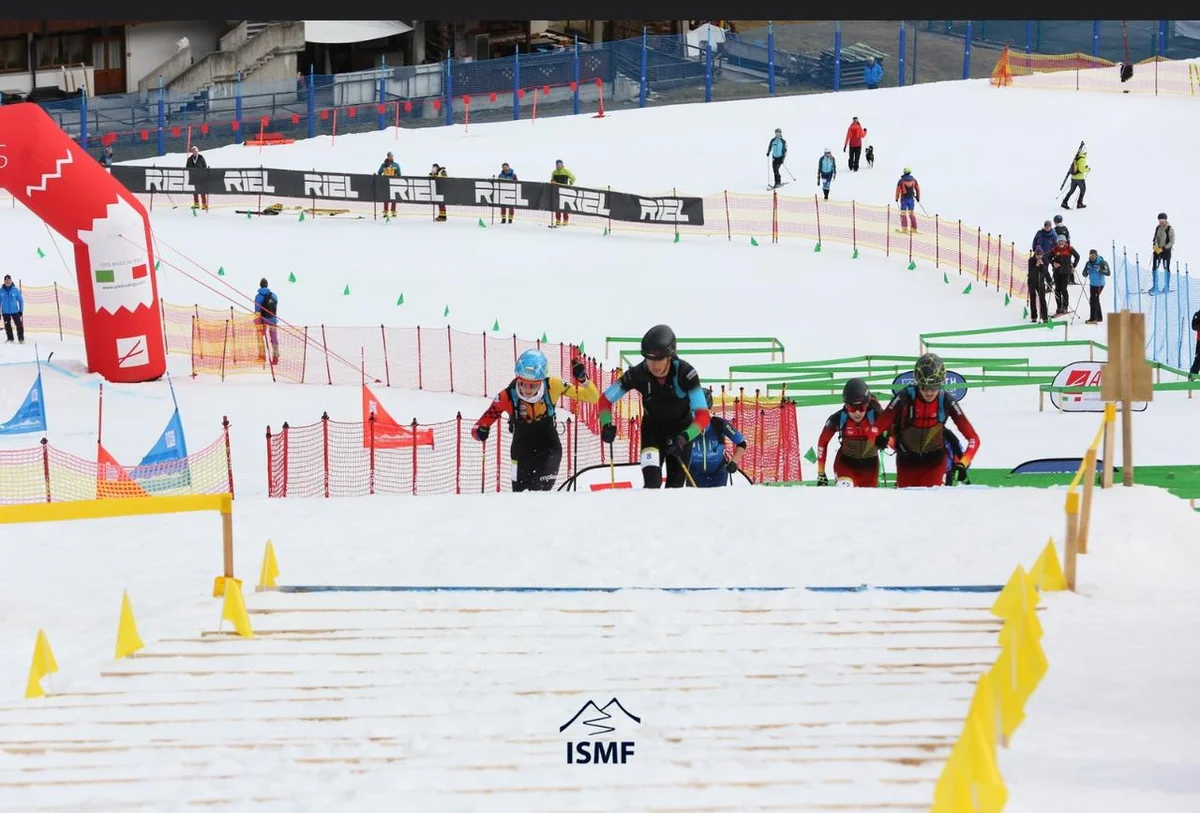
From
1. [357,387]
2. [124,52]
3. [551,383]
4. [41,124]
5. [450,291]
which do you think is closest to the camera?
[551,383]

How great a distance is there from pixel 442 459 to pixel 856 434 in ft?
23.8

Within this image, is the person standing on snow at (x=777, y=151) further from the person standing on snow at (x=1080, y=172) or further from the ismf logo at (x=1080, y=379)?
the ismf logo at (x=1080, y=379)

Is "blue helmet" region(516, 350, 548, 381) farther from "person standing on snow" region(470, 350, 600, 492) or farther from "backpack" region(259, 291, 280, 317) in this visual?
"backpack" region(259, 291, 280, 317)

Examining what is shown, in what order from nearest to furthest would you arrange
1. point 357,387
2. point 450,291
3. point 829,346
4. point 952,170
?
point 357,387
point 829,346
point 450,291
point 952,170

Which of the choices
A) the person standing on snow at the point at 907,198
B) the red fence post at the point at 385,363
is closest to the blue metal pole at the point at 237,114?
the person standing on snow at the point at 907,198

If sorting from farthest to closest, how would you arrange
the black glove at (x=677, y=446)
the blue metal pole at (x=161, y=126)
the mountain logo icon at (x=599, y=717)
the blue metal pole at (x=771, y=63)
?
1. the blue metal pole at (x=771, y=63)
2. the blue metal pole at (x=161, y=126)
3. the black glove at (x=677, y=446)
4. the mountain logo icon at (x=599, y=717)

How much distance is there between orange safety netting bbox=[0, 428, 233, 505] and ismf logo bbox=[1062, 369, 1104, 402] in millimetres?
9875

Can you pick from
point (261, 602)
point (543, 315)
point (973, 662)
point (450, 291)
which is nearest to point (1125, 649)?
point (973, 662)

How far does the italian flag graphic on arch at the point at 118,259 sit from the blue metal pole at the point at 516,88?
2271 cm

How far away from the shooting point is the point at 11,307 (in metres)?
26.5

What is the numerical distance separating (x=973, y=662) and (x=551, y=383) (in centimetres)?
589

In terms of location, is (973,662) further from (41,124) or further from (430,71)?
(430,71)

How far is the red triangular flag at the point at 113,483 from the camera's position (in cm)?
1645

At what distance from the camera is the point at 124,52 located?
49.2 meters
